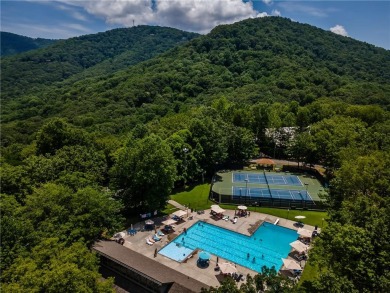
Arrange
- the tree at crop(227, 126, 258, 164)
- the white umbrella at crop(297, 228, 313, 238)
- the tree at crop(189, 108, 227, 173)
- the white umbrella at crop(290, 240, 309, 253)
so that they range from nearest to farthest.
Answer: the white umbrella at crop(290, 240, 309, 253)
the white umbrella at crop(297, 228, 313, 238)
the tree at crop(189, 108, 227, 173)
the tree at crop(227, 126, 258, 164)

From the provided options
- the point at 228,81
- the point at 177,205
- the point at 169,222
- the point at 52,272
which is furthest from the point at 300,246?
the point at 228,81

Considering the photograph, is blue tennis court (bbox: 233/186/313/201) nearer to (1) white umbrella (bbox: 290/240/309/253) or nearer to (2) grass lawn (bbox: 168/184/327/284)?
(2) grass lawn (bbox: 168/184/327/284)

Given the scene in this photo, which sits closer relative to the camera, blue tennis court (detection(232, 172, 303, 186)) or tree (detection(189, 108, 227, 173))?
blue tennis court (detection(232, 172, 303, 186))

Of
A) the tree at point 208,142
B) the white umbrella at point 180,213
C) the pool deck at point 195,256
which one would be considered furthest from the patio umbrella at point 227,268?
the tree at point 208,142

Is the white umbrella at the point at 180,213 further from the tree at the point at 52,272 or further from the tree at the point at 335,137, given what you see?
the tree at the point at 335,137

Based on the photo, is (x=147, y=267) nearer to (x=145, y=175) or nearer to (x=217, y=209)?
(x=145, y=175)

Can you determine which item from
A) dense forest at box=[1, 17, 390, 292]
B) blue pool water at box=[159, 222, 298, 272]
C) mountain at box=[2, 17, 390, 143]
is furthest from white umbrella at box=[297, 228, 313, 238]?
mountain at box=[2, 17, 390, 143]

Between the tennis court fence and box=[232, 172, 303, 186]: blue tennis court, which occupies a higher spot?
box=[232, 172, 303, 186]: blue tennis court
